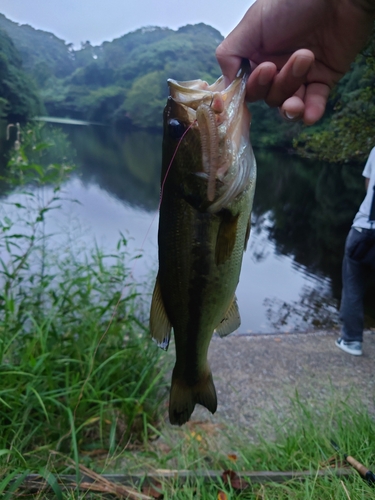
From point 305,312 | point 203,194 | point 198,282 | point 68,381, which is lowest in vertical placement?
point 305,312

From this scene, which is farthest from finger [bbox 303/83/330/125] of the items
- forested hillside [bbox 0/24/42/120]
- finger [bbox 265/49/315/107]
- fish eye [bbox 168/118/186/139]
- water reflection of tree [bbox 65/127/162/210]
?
water reflection of tree [bbox 65/127/162/210]

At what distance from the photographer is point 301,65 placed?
1.42 metres

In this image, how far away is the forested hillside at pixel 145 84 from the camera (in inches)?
408

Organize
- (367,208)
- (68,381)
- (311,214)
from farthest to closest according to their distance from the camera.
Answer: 1. (311,214)
2. (367,208)
3. (68,381)

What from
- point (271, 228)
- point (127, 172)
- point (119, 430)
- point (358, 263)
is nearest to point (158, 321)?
point (119, 430)

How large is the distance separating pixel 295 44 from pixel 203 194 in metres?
1.03

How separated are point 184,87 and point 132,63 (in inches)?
1642

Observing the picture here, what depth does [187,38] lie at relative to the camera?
2766 cm

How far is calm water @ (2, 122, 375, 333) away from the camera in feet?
24.9

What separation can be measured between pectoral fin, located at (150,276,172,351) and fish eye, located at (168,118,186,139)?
56cm

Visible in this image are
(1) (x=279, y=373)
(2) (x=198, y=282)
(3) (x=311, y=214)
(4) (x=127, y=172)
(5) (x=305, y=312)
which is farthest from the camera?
(4) (x=127, y=172)

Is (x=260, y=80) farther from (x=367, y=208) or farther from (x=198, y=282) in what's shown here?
(x=367, y=208)

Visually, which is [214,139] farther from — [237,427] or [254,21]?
[237,427]

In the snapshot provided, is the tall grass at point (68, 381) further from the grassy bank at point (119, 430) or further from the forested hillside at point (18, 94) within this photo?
the forested hillside at point (18, 94)
